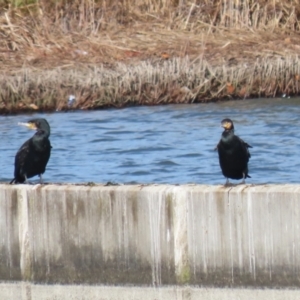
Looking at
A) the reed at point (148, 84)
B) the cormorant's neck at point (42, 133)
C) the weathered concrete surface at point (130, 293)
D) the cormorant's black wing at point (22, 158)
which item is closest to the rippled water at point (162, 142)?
the reed at point (148, 84)

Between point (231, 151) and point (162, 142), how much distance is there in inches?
285

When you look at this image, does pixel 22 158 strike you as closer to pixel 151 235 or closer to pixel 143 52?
pixel 151 235

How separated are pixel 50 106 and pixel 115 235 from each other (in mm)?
9593

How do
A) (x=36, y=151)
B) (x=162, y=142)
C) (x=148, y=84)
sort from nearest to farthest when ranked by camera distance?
(x=36, y=151) → (x=162, y=142) → (x=148, y=84)

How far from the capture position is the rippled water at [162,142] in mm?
13445

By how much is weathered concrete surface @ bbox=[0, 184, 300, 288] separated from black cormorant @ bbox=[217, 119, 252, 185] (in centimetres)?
94

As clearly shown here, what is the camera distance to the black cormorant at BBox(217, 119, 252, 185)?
8.51 metres

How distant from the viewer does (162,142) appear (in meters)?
15.7

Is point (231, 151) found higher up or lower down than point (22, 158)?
higher up

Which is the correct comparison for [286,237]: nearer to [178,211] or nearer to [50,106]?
[178,211]

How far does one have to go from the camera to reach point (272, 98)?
17.5 meters

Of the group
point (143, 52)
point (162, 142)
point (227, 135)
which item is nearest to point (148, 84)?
point (162, 142)

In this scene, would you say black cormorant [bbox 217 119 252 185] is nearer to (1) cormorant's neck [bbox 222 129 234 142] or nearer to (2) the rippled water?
(1) cormorant's neck [bbox 222 129 234 142]

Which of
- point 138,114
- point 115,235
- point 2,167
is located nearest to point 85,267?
point 115,235
